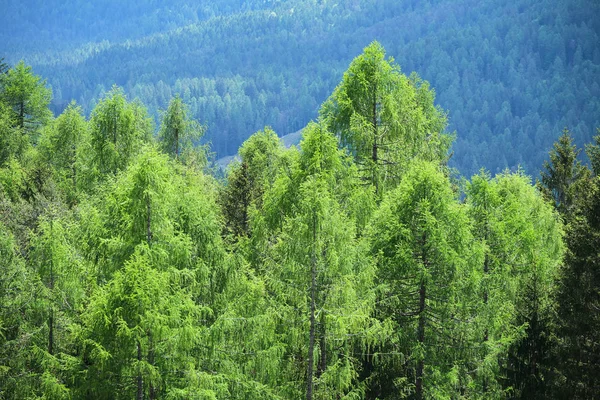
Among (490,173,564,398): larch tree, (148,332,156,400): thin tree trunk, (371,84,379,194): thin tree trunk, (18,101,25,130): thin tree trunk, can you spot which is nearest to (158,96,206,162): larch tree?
(490,173,564,398): larch tree

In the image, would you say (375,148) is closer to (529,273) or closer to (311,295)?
(529,273)

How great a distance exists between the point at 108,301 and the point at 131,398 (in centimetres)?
322

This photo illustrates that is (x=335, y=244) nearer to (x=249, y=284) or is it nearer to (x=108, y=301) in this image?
(x=249, y=284)

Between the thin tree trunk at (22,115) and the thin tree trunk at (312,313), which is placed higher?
the thin tree trunk at (22,115)

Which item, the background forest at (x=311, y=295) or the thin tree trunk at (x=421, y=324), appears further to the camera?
the thin tree trunk at (x=421, y=324)

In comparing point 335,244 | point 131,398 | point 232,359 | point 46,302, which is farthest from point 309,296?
point 46,302

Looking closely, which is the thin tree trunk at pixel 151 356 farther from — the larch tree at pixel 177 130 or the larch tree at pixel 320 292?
the larch tree at pixel 177 130

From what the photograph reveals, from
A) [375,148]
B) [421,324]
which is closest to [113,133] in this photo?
[375,148]

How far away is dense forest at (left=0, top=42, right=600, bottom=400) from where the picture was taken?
21766 millimetres

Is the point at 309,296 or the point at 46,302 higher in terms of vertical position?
the point at 309,296

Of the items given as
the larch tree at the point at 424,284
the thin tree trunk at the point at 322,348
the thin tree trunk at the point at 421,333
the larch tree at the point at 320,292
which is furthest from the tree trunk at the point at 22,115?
the thin tree trunk at the point at 421,333

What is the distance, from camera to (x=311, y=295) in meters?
23.4

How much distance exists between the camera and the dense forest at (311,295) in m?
21.8

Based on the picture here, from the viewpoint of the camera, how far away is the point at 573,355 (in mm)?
25047
